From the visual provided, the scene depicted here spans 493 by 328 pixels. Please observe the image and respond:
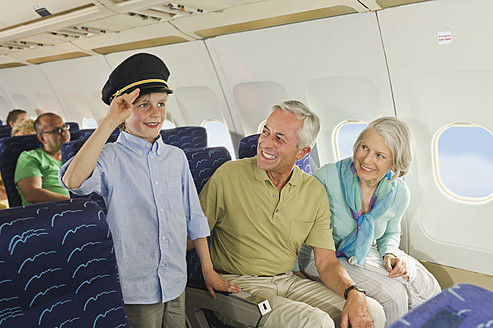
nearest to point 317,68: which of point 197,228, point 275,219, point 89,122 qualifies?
point 275,219

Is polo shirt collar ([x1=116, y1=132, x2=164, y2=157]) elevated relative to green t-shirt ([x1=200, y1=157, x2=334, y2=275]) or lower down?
elevated

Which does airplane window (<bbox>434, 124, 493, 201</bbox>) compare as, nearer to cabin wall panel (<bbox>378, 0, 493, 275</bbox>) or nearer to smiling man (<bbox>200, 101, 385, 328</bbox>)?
cabin wall panel (<bbox>378, 0, 493, 275</bbox>)

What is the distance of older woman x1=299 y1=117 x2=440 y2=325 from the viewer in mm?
2904

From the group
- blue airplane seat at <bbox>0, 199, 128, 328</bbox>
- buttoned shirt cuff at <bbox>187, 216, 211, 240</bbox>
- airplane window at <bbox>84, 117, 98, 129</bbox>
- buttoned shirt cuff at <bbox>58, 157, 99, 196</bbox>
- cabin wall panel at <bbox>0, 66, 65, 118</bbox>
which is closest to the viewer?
blue airplane seat at <bbox>0, 199, 128, 328</bbox>

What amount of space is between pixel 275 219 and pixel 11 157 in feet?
8.41

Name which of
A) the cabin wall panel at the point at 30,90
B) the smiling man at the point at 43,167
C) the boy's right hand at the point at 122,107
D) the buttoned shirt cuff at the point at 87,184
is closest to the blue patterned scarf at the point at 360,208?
the boy's right hand at the point at 122,107

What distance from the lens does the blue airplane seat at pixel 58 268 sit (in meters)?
1.51

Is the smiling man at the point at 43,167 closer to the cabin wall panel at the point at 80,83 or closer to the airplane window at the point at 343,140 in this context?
the airplane window at the point at 343,140

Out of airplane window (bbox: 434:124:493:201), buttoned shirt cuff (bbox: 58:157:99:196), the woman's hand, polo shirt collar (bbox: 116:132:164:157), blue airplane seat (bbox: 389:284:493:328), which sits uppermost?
polo shirt collar (bbox: 116:132:164:157)

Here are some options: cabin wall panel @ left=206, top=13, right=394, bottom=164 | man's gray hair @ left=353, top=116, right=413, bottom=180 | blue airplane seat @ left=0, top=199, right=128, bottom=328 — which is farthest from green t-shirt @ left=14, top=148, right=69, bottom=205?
man's gray hair @ left=353, top=116, right=413, bottom=180

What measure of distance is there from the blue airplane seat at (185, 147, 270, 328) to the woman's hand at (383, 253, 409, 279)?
1086 mm

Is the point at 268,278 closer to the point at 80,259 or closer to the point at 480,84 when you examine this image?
the point at 80,259

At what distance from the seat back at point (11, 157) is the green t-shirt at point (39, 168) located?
78 millimetres

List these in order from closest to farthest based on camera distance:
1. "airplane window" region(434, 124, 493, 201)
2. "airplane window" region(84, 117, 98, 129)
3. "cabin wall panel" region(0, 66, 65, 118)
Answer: "airplane window" region(434, 124, 493, 201), "cabin wall panel" region(0, 66, 65, 118), "airplane window" region(84, 117, 98, 129)
